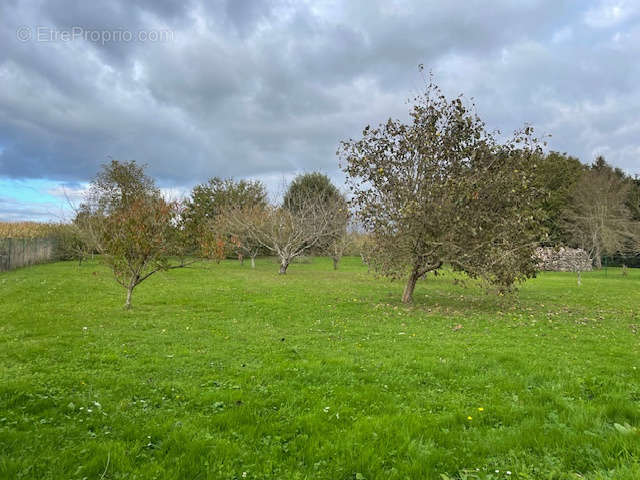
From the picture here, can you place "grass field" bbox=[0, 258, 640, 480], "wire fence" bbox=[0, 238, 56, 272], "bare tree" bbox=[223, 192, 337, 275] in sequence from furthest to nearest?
"bare tree" bbox=[223, 192, 337, 275] < "wire fence" bbox=[0, 238, 56, 272] < "grass field" bbox=[0, 258, 640, 480]

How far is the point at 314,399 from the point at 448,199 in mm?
9429

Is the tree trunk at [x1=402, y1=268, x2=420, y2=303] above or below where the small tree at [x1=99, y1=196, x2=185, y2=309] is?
below

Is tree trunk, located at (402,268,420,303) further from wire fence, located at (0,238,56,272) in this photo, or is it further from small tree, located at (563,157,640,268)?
small tree, located at (563,157,640,268)

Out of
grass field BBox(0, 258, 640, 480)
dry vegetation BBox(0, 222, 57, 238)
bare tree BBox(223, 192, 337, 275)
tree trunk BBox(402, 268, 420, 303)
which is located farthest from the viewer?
dry vegetation BBox(0, 222, 57, 238)

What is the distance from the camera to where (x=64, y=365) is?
6.26 metres

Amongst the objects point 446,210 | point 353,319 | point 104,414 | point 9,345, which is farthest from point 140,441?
point 446,210

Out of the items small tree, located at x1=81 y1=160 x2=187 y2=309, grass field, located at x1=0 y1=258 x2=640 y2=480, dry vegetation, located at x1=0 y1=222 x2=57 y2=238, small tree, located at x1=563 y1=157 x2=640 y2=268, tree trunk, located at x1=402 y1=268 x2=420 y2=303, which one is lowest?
grass field, located at x1=0 y1=258 x2=640 y2=480

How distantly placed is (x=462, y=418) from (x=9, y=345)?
25.7ft

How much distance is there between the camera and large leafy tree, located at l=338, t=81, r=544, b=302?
42.1 ft

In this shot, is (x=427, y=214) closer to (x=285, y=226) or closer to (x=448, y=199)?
(x=448, y=199)

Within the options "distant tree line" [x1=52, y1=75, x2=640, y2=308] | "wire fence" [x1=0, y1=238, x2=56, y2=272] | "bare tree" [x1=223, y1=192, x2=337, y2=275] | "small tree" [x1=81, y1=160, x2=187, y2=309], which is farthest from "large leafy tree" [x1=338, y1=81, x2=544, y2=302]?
"wire fence" [x1=0, y1=238, x2=56, y2=272]

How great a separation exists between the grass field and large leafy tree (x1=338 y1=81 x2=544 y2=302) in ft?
10.1

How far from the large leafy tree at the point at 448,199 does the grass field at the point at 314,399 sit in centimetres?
307

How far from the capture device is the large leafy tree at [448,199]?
12.8 m
